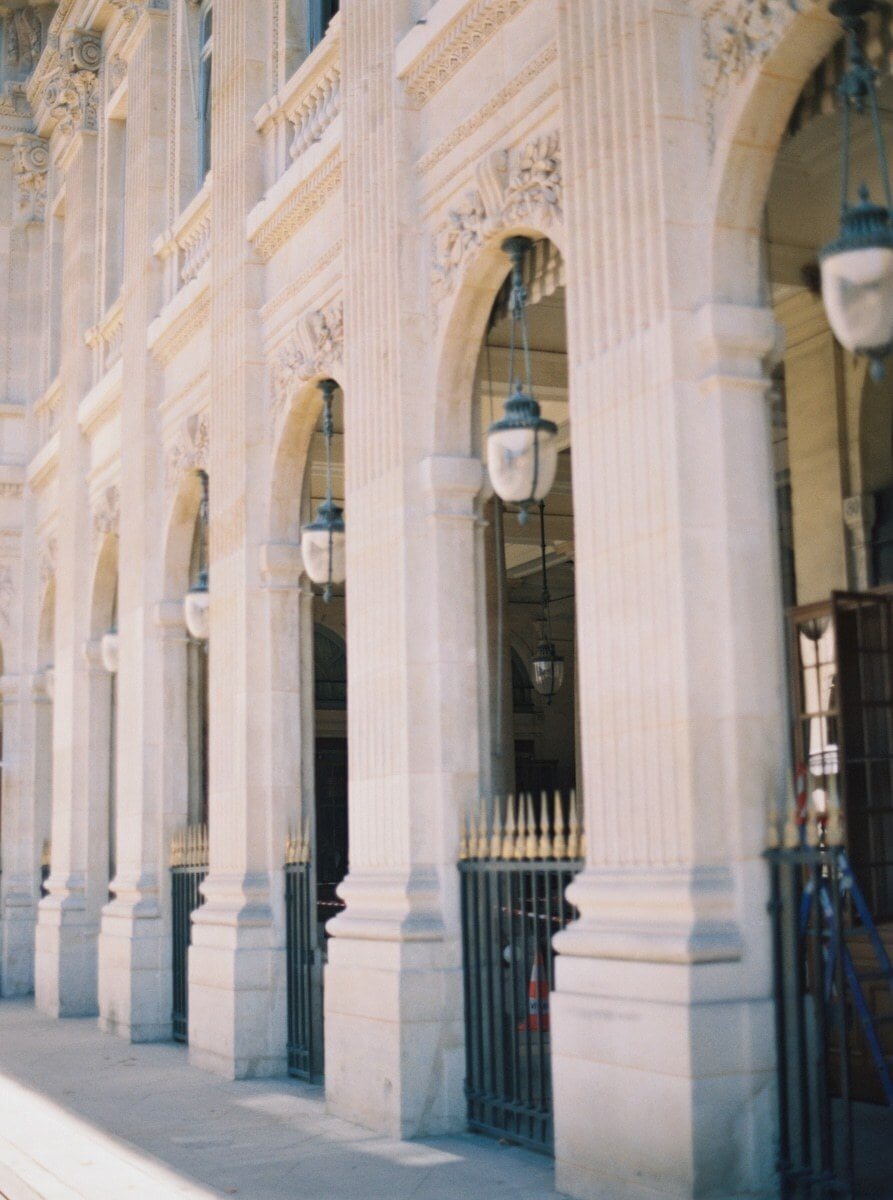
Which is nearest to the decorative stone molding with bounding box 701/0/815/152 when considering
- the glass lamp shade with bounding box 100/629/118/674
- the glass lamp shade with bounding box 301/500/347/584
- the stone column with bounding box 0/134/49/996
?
the glass lamp shade with bounding box 301/500/347/584

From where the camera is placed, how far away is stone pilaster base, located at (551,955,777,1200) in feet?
22.3

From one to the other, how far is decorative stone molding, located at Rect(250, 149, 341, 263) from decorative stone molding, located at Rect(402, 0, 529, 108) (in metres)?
1.26

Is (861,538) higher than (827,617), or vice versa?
(861,538)

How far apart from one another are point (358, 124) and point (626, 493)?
14.9ft

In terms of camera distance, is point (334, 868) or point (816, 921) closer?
point (816, 921)

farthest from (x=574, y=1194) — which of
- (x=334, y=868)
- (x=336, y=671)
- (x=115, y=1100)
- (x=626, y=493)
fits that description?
(x=336, y=671)

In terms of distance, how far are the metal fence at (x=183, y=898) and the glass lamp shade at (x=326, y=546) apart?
3843 mm

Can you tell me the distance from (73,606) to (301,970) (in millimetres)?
8203

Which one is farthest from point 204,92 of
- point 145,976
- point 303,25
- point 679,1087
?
point 679,1087

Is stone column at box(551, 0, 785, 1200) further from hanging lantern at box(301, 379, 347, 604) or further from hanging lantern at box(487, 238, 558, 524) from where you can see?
hanging lantern at box(301, 379, 347, 604)

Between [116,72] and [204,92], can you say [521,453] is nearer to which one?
[204,92]

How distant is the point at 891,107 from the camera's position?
10586 millimetres

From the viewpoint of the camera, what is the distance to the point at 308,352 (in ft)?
39.7

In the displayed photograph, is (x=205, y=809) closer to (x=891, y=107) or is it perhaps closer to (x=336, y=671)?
(x=891, y=107)
